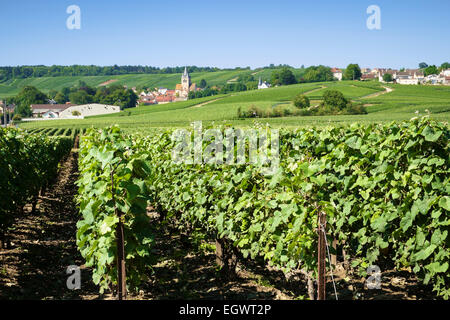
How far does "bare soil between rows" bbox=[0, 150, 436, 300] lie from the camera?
218 inches

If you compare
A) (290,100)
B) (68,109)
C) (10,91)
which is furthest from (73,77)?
(290,100)

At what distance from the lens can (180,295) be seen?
5637 millimetres

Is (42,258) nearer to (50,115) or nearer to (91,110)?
(91,110)

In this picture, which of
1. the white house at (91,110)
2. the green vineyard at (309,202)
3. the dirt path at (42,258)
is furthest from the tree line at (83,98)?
the green vineyard at (309,202)

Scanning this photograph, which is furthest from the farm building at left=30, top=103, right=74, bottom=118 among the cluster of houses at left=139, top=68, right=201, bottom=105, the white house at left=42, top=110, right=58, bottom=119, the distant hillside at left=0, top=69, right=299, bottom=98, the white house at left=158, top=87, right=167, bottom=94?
the white house at left=158, top=87, right=167, bottom=94

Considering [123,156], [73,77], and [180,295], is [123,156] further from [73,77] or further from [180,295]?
[73,77]

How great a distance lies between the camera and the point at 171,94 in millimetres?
163500

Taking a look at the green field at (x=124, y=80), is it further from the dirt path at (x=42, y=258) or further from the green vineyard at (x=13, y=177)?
the green vineyard at (x=13, y=177)

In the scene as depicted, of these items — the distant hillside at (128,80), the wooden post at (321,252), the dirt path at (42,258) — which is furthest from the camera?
the distant hillside at (128,80)

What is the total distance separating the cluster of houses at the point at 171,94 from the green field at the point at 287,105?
4945cm

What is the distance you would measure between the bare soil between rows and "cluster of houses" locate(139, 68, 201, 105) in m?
133

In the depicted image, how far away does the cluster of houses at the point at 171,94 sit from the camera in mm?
145812

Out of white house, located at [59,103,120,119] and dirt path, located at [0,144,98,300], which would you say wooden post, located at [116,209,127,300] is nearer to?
dirt path, located at [0,144,98,300]
